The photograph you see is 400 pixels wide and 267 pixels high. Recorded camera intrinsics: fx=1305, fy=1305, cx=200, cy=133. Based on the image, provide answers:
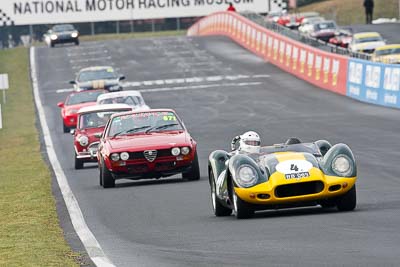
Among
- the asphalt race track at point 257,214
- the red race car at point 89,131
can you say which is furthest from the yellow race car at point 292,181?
the red race car at point 89,131

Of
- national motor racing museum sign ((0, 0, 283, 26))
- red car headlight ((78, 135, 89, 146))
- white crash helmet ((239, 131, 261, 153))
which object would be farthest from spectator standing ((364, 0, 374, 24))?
white crash helmet ((239, 131, 261, 153))

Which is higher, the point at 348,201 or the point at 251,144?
the point at 251,144

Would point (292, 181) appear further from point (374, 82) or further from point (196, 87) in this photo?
point (196, 87)

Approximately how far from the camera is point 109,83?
46062 millimetres

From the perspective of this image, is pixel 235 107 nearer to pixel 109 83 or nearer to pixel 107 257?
pixel 109 83

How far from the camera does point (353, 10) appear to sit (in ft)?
350

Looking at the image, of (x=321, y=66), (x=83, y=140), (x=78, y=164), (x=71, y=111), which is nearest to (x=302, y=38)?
(x=321, y=66)

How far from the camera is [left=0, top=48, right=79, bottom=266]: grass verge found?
38.7 feet

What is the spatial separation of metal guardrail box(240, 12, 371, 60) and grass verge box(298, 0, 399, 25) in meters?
37.8

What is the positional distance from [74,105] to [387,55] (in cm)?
1301

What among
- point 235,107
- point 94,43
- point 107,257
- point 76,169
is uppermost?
Result: point 107,257

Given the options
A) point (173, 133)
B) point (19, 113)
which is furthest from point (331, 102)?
point (173, 133)

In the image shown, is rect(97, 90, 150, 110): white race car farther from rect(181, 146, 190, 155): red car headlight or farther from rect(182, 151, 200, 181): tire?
rect(181, 146, 190, 155): red car headlight

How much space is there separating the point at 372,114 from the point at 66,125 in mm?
9058
